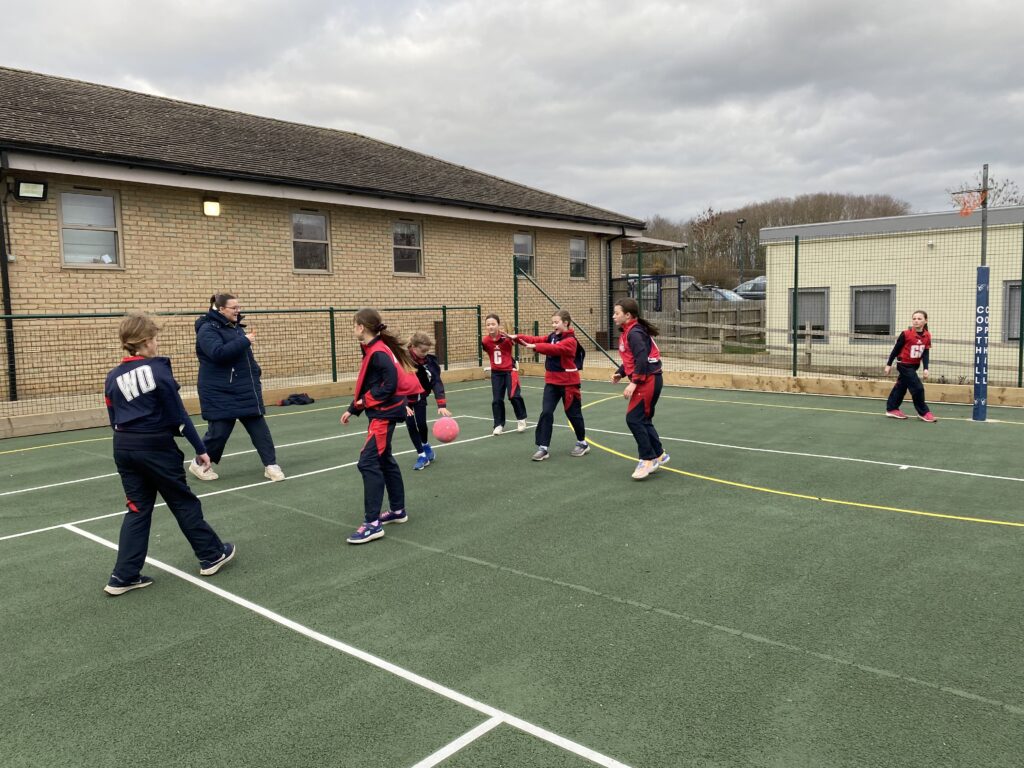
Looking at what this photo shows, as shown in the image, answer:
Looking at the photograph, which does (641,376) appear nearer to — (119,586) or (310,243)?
(119,586)

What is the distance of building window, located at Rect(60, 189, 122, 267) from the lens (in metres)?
13.9

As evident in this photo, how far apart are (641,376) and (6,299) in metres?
11.5

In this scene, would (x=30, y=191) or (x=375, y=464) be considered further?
(x=30, y=191)

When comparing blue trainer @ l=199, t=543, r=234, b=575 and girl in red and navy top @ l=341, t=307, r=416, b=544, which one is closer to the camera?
blue trainer @ l=199, t=543, r=234, b=575

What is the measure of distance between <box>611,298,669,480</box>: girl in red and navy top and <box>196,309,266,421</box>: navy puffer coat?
3906 mm

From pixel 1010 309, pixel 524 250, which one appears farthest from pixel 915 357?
pixel 524 250

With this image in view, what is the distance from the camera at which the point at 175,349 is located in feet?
48.5

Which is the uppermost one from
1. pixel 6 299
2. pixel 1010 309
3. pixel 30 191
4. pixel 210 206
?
pixel 210 206

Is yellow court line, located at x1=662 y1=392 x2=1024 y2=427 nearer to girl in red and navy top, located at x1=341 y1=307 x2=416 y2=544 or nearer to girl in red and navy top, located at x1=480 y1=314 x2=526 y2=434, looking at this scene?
girl in red and navy top, located at x1=480 y1=314 x2=526 y2=434

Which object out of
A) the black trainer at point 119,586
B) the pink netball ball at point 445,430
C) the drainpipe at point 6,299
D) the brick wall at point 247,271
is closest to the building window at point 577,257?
the brick wall at point 247,271

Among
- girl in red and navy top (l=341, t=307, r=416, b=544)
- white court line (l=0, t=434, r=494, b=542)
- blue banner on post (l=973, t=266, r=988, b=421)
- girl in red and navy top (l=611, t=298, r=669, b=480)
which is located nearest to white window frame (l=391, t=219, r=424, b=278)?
white court line (l=0, t=434, r=494, b=542)

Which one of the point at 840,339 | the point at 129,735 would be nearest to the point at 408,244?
the point at 840,339

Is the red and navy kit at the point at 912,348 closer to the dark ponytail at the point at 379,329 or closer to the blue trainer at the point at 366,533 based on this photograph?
the dark ponytail at the point at 379,329

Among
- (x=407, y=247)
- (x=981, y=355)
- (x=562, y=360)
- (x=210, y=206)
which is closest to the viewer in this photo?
(x=562, y=360)
